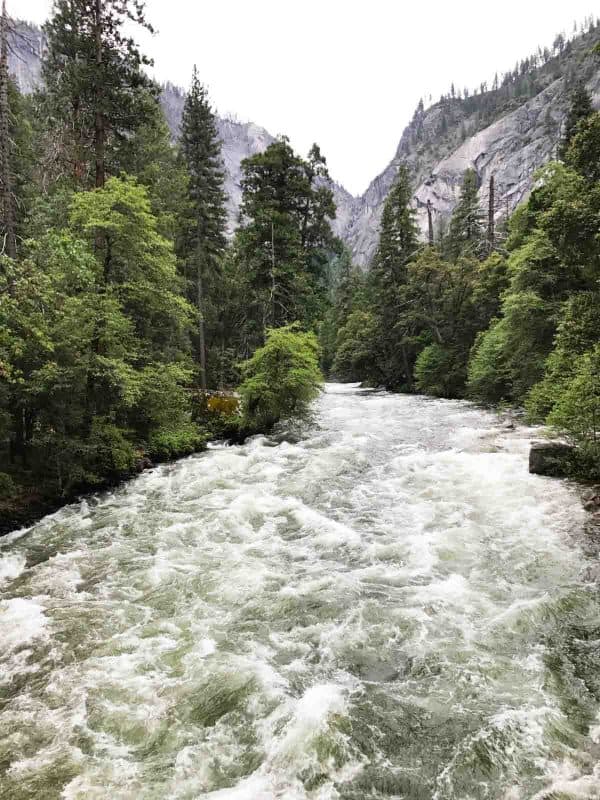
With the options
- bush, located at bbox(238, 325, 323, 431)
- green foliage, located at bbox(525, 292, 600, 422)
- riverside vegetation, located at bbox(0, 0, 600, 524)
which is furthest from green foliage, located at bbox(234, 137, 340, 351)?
green foliage, located at bbox(525, 292, 600, 422)

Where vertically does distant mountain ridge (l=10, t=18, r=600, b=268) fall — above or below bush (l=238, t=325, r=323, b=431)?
above

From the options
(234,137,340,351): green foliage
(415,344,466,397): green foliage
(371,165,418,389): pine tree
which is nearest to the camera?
(234,137,340,351): green foliage

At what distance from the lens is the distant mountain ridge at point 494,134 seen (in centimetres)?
9819

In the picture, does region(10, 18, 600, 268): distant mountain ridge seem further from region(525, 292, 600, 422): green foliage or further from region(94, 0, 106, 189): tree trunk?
region(525, 292, 600, 422): green foliage

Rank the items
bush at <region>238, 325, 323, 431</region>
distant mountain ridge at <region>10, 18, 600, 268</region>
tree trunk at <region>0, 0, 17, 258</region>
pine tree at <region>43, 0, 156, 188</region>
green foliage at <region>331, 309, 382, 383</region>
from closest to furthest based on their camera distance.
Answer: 1. tree trunk at <region>0, 0, 17, 258</region>
2. pine tree at <region>43, 0, 156, 188</region>
3. bush at <region>238, 325, 323, 431</region>
4. green foliage at <region>331, 309, 382, 383</region>
5. distant mountain ridge at <region>10, 18, 600, 268</region>

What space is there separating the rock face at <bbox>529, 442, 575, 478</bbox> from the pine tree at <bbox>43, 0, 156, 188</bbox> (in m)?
12.9

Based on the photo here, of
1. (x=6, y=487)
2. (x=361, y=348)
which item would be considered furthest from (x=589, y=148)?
(x=361, y=348)

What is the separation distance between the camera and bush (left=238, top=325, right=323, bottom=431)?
1540 centimetres

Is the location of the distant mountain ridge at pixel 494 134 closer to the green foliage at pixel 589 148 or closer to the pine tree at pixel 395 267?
the pine tree at pixel 395 267

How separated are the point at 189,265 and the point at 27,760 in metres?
24.0

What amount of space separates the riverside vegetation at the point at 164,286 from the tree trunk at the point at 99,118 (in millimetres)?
42

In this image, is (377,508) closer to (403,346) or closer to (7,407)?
(7,407)

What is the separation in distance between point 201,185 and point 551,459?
22.6 meters

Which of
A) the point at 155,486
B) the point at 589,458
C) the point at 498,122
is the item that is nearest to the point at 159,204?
the point at 155,486
